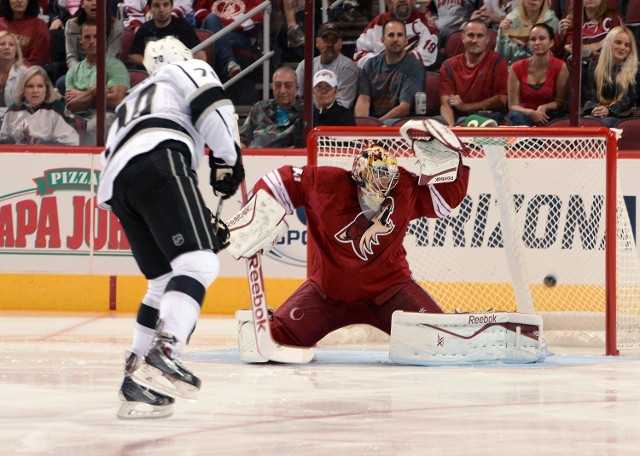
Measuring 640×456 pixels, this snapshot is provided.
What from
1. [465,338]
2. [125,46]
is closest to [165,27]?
[125,46]

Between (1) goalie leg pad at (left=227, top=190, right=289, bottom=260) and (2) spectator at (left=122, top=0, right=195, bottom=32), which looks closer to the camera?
(1) goalie leg pad at (left=227, top=190, right=289, bottom=260)

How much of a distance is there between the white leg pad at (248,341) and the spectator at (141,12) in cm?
280

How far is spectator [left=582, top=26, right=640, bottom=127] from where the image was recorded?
6301 mm

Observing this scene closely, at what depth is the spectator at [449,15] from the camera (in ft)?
22.4

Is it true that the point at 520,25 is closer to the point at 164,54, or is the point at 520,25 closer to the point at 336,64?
the point at 336,64

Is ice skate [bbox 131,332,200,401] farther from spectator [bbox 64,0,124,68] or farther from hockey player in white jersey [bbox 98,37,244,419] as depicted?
spectator [bbox 64,0,124,68]

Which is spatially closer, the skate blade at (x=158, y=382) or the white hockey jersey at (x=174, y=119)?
the skate blade at (x=158, y=382)

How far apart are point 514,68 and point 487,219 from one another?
3.60ft

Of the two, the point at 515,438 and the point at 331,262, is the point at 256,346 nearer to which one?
the point at 331,262

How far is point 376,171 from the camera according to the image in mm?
4621

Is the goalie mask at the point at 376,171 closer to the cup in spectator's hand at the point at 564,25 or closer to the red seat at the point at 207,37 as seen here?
the cup in spectator's hand at the point at 564,25

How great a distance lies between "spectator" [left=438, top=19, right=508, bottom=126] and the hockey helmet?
10.5 feet

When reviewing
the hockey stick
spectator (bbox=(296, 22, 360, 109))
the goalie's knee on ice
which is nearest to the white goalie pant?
the hockey stick

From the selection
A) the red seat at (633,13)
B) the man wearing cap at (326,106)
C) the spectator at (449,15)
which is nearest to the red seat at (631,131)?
the red seat at (633,13)
